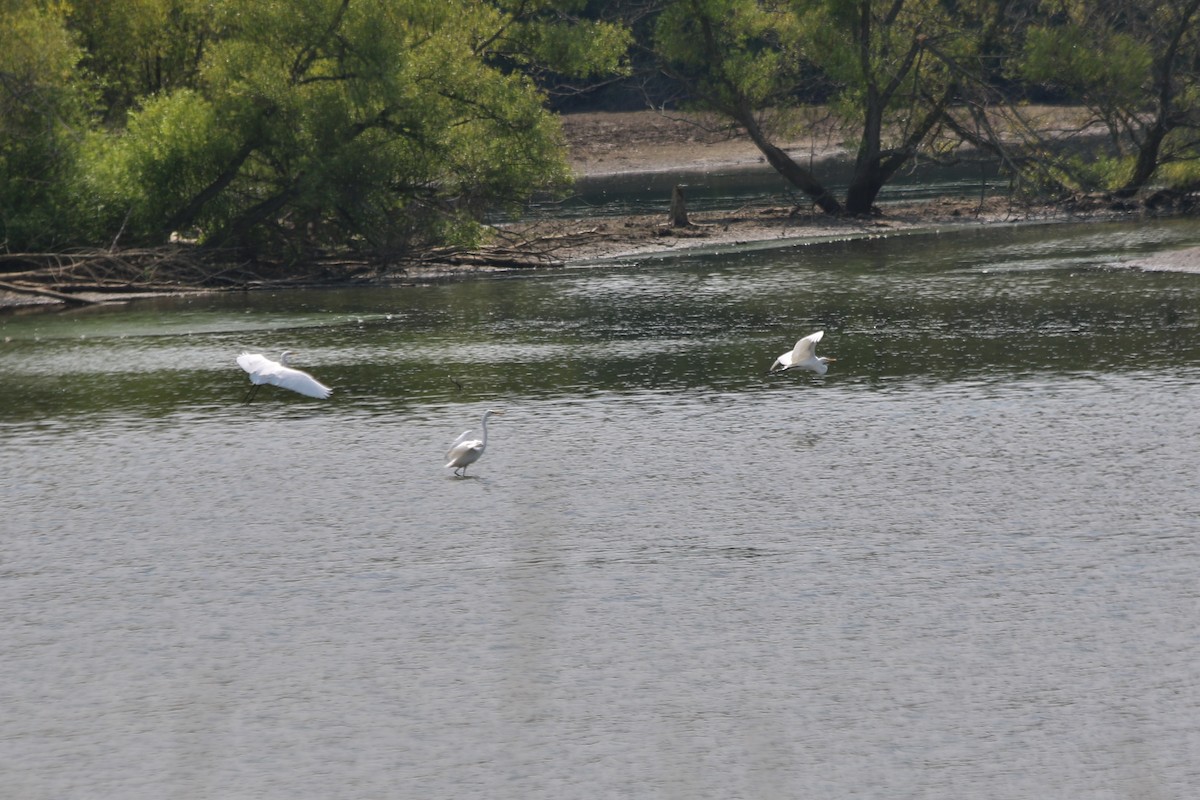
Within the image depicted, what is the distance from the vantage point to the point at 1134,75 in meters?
46.3

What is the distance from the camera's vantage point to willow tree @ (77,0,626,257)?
124 ft

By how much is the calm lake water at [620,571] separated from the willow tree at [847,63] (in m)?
23.1

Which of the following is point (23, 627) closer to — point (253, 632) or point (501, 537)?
point (253, 632)

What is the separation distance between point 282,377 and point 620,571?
7873 millimetres

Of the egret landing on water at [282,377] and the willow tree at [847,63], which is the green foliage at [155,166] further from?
the willow tree at [847,63]

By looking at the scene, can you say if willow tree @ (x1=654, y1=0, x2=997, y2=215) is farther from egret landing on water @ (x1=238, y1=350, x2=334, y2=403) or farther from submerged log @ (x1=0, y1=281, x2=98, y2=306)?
egret landing on water @ (x1=238, y1=350, x2=334, y2=403)

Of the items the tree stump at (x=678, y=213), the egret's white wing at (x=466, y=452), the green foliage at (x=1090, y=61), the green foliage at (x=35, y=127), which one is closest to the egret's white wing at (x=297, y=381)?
the egret's white wing at (x=466, y=452)

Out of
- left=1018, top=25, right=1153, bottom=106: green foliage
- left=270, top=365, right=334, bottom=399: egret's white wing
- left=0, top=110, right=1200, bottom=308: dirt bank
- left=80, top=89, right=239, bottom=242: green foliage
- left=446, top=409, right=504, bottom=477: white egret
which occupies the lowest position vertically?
left=446, top=409, right=504, bottom=477: white egret

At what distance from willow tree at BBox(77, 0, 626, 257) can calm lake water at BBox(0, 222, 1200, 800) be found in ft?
39.4

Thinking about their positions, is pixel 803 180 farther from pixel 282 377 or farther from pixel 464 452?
pixel 464 452

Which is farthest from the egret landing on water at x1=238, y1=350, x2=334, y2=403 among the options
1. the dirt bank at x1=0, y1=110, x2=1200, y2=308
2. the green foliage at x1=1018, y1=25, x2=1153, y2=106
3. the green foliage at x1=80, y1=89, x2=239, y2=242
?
the green foliage at x1=1018, y1=25, x2=1153, y2=106

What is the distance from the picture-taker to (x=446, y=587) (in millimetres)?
14008

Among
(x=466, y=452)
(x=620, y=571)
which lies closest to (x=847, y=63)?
(x=466, y=452)

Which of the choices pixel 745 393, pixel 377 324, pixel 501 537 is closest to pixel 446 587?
pixel 501 537
